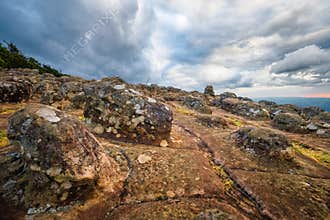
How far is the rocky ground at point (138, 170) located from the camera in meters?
4.15

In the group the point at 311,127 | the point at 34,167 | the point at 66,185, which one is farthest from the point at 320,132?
the point at 34,167

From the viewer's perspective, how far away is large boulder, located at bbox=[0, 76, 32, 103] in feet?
44.5

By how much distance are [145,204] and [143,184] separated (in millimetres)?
747

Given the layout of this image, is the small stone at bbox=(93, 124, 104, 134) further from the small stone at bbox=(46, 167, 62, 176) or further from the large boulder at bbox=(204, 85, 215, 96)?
the large boulder at bbox=(204, 85, 215, 96)

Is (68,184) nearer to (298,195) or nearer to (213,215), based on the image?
(213,215)

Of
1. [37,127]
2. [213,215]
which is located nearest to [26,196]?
[37,127]

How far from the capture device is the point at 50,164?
4141 mm

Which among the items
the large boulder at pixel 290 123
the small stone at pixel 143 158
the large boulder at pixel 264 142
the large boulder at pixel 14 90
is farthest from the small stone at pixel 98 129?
the large boulder at pixel 290 123

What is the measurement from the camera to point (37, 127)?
4.49 meters

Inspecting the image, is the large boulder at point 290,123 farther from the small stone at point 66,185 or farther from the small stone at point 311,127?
the small stone at point 66,185

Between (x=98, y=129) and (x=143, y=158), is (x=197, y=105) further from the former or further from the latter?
(x=143, y=158)

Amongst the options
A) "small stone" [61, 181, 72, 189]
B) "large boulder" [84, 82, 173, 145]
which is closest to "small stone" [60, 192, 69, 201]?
"small stone" [61, 181, 72, 189]

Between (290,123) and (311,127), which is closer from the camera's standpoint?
(311,127)

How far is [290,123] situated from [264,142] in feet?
40.5
